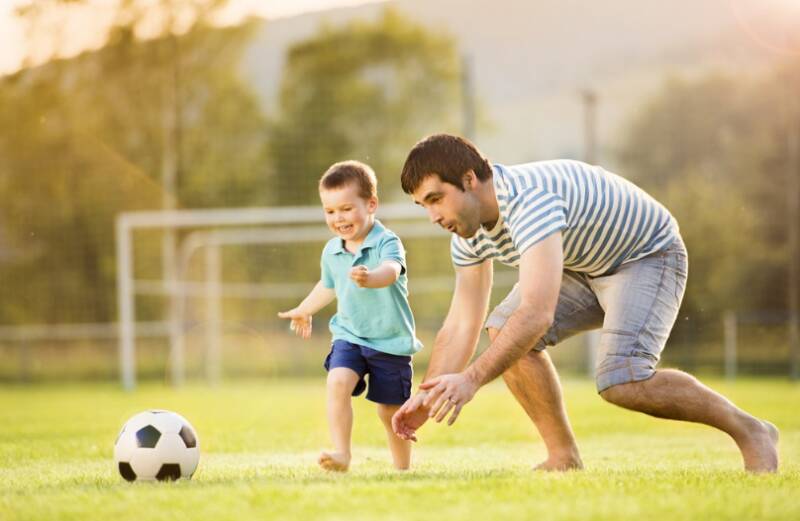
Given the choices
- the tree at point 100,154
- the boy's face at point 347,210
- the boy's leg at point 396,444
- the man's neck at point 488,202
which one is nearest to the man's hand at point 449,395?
the man's neck at point 488,202

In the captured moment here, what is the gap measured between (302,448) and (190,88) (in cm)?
2253

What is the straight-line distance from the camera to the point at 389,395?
5.48 meters

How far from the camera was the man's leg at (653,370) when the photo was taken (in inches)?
192

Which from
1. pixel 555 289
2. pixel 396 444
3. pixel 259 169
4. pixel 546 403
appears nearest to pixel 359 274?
pixel 555 289

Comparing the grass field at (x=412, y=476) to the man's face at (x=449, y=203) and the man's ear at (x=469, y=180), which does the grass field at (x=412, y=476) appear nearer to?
the man's face at (x=449, y=203)

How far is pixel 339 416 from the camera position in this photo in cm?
525

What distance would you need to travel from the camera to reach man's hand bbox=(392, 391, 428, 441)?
4451 mm

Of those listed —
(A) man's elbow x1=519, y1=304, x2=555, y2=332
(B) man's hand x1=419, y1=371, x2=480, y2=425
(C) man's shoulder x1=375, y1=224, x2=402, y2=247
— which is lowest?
(B) man's hand x1=419, y1=371, x2=480, y2=425

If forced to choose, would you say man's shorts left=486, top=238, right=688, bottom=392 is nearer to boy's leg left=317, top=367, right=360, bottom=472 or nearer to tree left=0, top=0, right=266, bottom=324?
boy's leg left=317, top=367, right=360, bottom=472

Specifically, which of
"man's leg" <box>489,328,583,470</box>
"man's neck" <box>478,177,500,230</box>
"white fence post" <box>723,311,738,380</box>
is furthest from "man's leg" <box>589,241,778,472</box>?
"white fence post" <box>723,311,738,380</box>

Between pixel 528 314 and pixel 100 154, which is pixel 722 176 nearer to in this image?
pixel 100 154

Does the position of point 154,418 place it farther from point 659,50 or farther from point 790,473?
point 659,50

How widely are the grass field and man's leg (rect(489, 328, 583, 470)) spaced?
0.17 m

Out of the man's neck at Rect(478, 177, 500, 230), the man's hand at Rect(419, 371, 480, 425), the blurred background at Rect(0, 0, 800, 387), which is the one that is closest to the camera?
the man's hand at Rect(419, 371, 480, 425)
